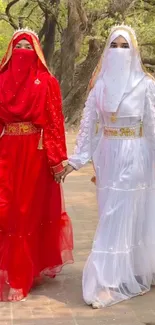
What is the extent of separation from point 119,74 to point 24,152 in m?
0.91

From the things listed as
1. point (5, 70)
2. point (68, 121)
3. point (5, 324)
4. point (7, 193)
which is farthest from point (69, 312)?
point (68, 121)

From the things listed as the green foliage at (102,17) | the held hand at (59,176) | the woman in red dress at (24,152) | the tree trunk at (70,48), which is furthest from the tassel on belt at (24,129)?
the tree trunk at (70,48)

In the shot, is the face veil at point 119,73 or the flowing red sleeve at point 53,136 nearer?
the face veil at point 119,73

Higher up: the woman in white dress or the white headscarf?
the white headscarf

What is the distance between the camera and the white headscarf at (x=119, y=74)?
4.73 meters

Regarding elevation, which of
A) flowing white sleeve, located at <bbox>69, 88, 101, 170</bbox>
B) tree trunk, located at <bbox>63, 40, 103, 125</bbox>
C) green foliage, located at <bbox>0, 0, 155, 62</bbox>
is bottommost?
tree trunk, located at <bbox>63, 40, 103, 125</bbox>

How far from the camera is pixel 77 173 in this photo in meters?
11.3

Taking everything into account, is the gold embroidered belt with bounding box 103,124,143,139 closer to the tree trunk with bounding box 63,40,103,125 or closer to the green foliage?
the green foliage

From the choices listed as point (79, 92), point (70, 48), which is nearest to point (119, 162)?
point (70, 48)

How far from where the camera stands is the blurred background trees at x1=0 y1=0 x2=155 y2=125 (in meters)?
18.3

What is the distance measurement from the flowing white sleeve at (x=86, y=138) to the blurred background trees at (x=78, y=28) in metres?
12.3

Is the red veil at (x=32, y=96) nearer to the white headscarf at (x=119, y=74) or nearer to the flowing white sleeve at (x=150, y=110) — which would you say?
the white headscarf at (x=119, y=74)

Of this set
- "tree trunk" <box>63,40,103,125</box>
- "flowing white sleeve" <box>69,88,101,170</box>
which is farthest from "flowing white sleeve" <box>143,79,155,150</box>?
"tree trunk" <box>63,40,103,125</box>

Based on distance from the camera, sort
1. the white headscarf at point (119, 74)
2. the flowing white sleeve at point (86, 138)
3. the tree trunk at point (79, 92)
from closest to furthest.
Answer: the white headscarf at point (119, 74) < the flowing white sleeve at point (86, 138) < the tree trunk at point (79, 92)
